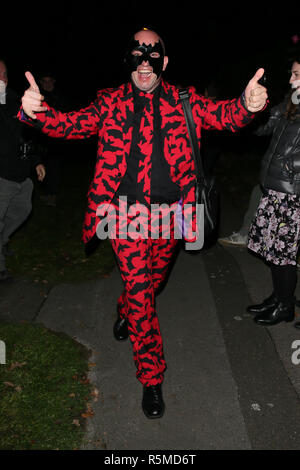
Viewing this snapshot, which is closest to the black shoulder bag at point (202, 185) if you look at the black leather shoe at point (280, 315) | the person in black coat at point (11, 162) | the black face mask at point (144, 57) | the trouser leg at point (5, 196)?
the black face mask at point (144, 57)

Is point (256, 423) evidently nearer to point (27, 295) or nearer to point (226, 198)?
point (27, 295)

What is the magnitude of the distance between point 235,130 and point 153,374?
1.84 metres

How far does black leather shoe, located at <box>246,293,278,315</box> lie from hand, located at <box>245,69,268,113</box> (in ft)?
7.42

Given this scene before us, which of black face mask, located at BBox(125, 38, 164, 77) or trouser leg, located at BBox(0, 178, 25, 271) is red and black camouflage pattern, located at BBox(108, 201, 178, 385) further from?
trouser leg, located at BBox(0, 178, 25, 271)

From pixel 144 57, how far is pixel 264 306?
9.09 ft

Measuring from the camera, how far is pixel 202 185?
308 centimetres

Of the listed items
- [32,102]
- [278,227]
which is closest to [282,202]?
[278,227]

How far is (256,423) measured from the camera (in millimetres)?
3164

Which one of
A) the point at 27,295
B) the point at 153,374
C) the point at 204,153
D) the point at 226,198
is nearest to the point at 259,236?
the point at 153,374

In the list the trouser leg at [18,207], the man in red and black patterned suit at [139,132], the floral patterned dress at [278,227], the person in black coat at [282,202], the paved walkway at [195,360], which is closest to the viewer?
the man in red and black patterned suit at [139,132]

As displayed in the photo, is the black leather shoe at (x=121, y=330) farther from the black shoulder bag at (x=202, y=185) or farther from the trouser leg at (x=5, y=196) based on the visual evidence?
the trouser leg at (x=5, y=196)

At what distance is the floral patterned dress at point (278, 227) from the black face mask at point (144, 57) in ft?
5.29

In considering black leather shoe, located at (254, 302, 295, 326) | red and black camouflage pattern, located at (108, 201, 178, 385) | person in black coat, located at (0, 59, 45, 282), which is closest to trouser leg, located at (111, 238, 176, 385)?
red and black camouflage pattern, located at (108, 201, 178, 385)

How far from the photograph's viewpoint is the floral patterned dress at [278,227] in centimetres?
392
